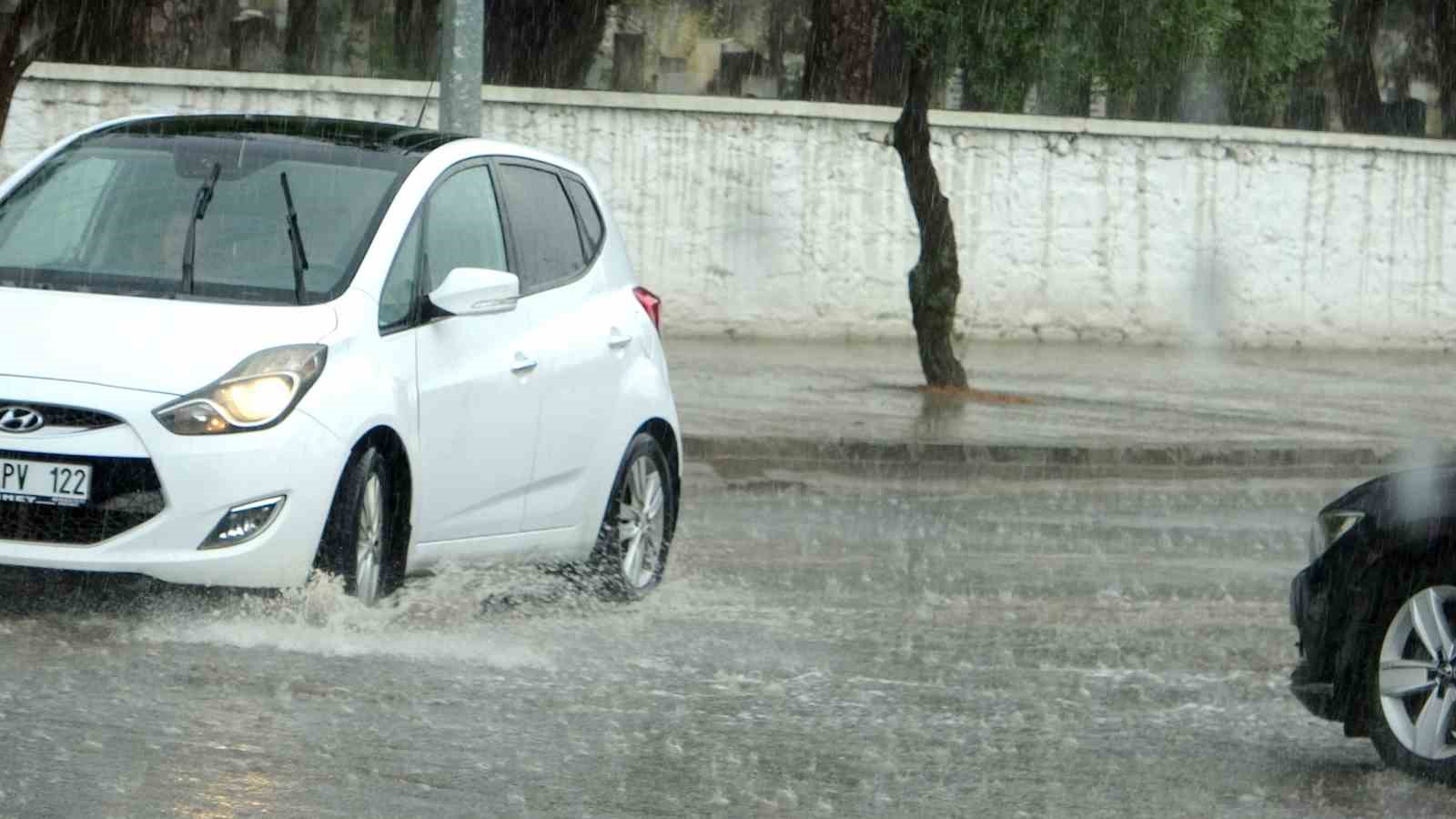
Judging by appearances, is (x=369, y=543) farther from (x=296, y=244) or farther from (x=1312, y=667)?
(x=1312, y=667)

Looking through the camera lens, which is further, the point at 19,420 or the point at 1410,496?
the point at 19,420

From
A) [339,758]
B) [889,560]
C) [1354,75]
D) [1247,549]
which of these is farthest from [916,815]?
[1354,75]

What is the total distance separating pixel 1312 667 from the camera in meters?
6.99

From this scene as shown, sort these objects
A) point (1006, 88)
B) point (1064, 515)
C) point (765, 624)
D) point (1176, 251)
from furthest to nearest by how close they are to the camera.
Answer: point (1176, 251), point (1006, 88), point (1064, 515), point (765, 624)

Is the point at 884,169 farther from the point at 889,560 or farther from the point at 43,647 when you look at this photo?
the point at 43,647

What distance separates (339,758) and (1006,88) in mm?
13719

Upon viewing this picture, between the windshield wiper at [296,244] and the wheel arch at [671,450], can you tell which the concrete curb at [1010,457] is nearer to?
the wheel arch at [671,450]

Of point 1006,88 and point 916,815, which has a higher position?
point 1006,88

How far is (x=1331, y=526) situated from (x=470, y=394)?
2837mm

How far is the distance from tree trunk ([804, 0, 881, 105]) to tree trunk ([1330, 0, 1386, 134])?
665 centimetres

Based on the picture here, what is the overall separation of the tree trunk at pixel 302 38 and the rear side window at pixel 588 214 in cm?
1637

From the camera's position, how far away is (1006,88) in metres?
19.3

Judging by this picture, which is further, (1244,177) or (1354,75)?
(1354,75)

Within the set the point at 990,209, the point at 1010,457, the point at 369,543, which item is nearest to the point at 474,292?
the point at 369,543
